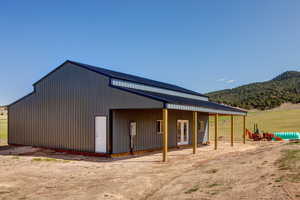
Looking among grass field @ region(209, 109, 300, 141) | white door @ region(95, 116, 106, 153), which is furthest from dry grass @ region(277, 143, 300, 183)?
grass field @ region(209, 109, 300, 141)

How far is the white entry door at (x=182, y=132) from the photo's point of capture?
19.6 metres

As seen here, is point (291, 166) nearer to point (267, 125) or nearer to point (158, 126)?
point (158, 126)

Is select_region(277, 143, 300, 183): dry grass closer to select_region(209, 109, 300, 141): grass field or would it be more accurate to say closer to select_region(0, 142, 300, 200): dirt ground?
select_region(0, 142, 300, 200): dirt ground

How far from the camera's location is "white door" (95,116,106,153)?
46.6 ft

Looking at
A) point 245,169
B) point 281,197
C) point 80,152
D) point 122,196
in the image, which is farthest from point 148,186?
point 80,152

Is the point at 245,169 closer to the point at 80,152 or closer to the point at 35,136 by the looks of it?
the point at 80,152

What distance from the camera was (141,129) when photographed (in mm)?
15984

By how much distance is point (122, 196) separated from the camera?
22.9 ft

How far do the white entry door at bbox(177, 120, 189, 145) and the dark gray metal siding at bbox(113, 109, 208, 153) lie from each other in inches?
16.6

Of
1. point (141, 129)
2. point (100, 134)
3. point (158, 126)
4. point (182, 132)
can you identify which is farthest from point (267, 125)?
point (100, 134)

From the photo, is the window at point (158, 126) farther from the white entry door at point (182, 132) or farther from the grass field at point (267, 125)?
the grass field at point (267, 125)

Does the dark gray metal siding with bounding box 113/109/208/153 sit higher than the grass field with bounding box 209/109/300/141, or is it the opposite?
the dark gray metal siding with bounding box 113/109/208/153

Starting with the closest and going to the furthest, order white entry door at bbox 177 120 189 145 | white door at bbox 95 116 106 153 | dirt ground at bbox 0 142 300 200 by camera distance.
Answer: dirt ground at bbox 0 142 300 200 → white door at bbox 95 116 106 153 → white entry door at bbox 177 120 189 145

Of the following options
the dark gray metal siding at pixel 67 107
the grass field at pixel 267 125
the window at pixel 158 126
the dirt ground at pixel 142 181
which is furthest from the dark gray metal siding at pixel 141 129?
the grass field at pixel 267 125
